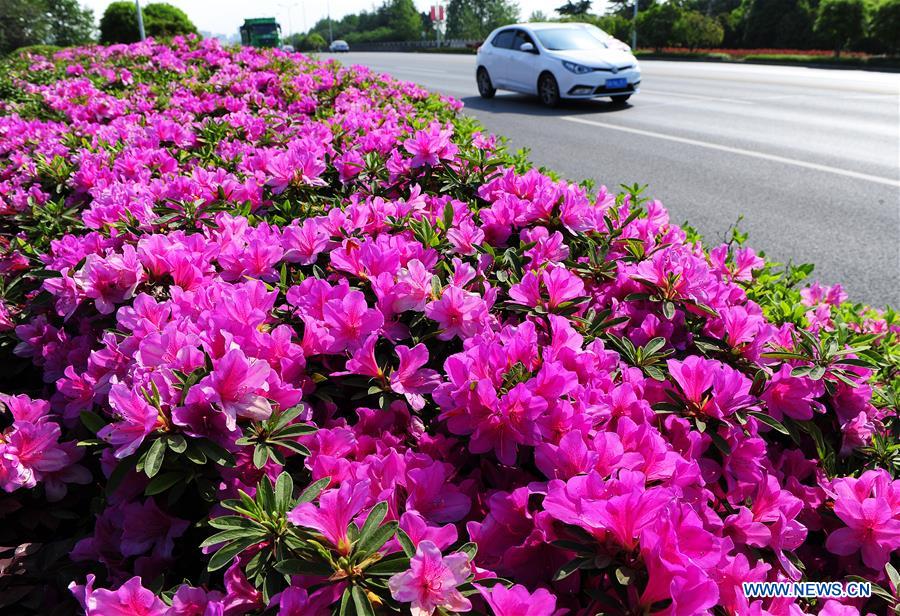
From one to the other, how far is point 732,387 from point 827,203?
638 cm

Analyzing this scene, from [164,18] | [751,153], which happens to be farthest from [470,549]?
[164,18]

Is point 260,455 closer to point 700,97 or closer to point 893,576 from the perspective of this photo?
point 893,576

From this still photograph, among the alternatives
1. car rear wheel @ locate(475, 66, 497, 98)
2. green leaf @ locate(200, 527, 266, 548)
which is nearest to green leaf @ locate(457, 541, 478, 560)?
green leaf @ locate(200, 527, 266, 548)

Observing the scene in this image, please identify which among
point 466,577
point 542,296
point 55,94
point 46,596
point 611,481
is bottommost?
point 46,596

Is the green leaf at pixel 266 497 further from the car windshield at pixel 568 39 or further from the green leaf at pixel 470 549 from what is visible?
the car windshield at pixel 568 39

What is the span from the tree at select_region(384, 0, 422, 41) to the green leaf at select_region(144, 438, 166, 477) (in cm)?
10623

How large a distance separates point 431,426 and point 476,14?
108 meters

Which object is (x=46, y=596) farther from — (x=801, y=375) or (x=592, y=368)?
(x=801, y=375)

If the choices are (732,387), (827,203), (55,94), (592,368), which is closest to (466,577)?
(592,368)

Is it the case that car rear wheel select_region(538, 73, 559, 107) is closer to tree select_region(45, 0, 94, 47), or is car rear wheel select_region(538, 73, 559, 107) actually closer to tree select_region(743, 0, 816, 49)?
tree select_region(743, 0, 816, 49)

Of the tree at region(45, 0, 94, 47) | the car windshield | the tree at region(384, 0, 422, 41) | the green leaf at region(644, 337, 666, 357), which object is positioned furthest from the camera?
the tree at region(384, 0, 422, 41)

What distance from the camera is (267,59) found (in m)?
7.61

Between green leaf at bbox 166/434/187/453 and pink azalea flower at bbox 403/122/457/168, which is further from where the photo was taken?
pink azalea flower at bbox 403/122/457/168

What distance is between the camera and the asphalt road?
18.2 ft
